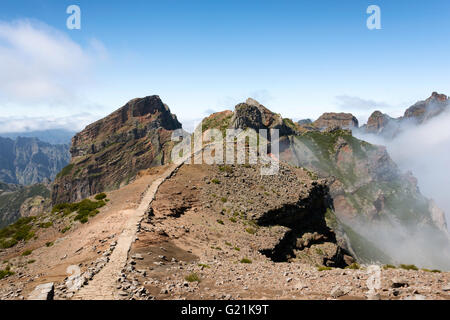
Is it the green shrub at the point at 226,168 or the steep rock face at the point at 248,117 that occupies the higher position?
the steep rock face at the point at 248,117

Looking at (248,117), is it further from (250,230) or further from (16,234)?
(16,234)

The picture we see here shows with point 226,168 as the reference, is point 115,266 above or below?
below

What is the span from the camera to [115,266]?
23.5m

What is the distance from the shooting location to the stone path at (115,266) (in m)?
18.7

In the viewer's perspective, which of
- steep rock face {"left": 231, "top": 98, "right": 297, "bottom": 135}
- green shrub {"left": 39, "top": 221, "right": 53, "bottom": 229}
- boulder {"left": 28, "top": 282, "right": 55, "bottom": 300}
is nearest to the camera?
boulder {"left": 28, "top": 282, "right": 55, "bottom": 300}

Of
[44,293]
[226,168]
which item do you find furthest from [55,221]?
[44,293]

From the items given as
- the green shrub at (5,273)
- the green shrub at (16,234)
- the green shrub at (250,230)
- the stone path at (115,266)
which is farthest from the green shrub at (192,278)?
the green shrub at (16,234)

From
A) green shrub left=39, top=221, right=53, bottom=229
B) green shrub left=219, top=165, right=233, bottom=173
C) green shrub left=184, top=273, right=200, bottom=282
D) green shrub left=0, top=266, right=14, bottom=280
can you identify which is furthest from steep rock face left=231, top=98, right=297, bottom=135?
green shrub left=184, top=273, right=200, bottom=282

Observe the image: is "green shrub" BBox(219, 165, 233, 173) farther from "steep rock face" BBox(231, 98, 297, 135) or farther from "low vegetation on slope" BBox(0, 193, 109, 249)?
"steep rock face" BBox(231, 98, 297, 135)

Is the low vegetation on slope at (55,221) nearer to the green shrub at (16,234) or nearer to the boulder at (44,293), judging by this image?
the green shrub at (16,234)

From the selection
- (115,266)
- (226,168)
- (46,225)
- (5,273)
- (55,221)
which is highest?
(226,168)

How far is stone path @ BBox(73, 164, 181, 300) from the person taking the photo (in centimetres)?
1870

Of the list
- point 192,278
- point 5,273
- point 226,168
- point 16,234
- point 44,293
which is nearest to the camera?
point 44,293
